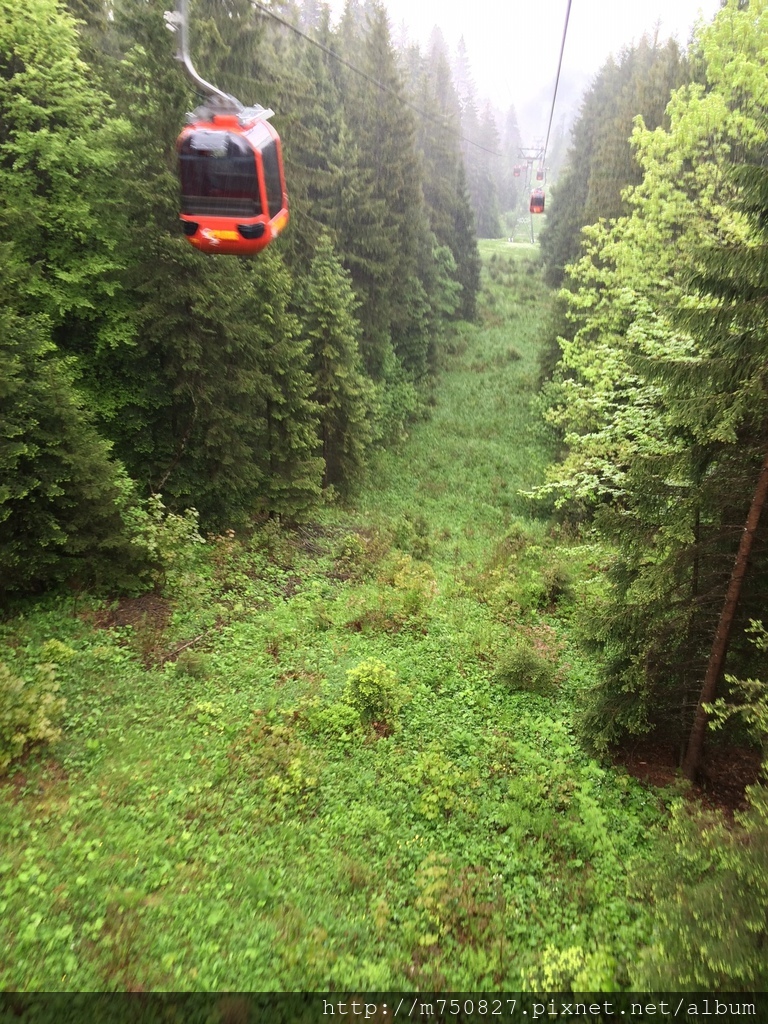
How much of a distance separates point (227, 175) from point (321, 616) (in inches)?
341

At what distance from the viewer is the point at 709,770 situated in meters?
6.88

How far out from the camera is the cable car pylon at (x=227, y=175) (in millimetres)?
8109

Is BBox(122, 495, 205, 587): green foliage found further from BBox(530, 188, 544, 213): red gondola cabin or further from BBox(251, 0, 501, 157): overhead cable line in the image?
BBox(530, 188, 544, 213): red gondola cabin

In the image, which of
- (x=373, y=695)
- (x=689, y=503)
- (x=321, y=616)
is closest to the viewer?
(x=689, y=503)

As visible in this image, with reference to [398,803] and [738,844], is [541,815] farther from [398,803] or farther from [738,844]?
[738,844]

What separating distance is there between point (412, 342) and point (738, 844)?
1081 inches

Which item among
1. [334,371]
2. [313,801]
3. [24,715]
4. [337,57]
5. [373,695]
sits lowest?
[313,801]

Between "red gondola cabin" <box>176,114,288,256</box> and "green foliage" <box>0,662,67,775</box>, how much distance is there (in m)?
7.48

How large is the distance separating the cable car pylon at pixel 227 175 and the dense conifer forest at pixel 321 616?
3.45m

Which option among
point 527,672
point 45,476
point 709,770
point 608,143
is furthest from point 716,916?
point 608,143

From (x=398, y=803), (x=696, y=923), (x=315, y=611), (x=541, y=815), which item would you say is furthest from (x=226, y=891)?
(x=315, y=611)

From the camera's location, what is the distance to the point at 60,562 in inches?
389

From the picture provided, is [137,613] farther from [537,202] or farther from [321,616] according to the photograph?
[537,202]

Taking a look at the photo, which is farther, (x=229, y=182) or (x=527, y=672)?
(x=527, y=672)
